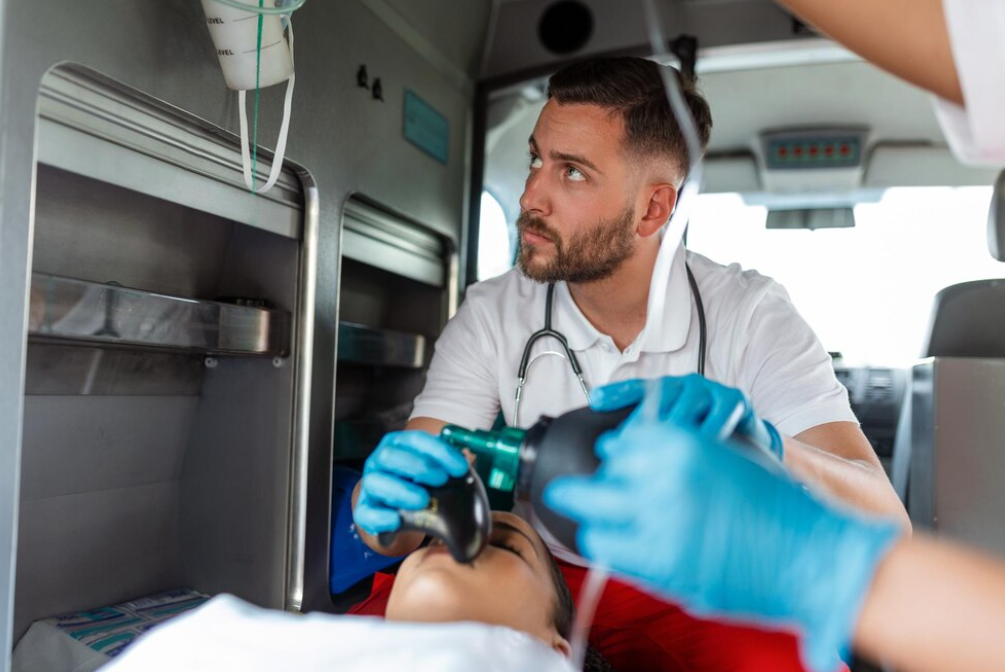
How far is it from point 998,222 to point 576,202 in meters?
1.17

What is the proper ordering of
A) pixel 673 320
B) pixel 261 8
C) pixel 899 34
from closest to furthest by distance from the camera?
pixel 899 34 → pixel 261 8 → pixel 673 320

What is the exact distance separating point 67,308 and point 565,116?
4.11 feet

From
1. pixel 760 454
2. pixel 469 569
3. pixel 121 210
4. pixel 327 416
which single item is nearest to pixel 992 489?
pixel 760 454

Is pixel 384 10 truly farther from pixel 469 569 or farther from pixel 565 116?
pixel 469 569

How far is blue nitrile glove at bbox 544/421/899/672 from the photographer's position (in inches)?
32.5

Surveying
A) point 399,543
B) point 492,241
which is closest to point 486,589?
point 399,543

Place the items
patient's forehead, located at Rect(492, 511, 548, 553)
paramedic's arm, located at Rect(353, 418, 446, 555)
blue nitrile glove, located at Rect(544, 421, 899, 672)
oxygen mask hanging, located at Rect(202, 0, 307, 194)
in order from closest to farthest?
blue nitrile glove, located at Rect(544, 421, 899, 672) → patient's forehead, located at Rect(492, 511, 548, 553) → oxygen mask hanging, located at Rect(202, 0, 307, 194) → paramedic's arm, located at Rect(353, 418, 446, 555)

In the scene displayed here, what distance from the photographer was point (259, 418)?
2141 mm

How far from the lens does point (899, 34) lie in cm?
125

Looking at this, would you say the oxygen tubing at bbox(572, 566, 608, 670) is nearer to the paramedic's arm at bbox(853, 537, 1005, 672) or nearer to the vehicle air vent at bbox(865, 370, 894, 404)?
the paramedic's arm at bbox(853, 537, 1005, 672)

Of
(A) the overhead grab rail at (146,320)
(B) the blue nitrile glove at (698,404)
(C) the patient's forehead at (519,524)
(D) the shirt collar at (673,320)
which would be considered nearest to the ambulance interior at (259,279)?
(A) the overhead grab rail at (146,320)

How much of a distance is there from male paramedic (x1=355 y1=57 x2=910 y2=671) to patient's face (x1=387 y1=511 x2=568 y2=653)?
1.85ft

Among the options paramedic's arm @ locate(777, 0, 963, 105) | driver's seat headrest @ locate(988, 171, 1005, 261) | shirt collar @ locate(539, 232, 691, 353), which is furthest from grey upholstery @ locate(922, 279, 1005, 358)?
paramedic's arm @ locate(777, 0, 963, 105)

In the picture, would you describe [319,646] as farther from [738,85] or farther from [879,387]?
[879,387]
